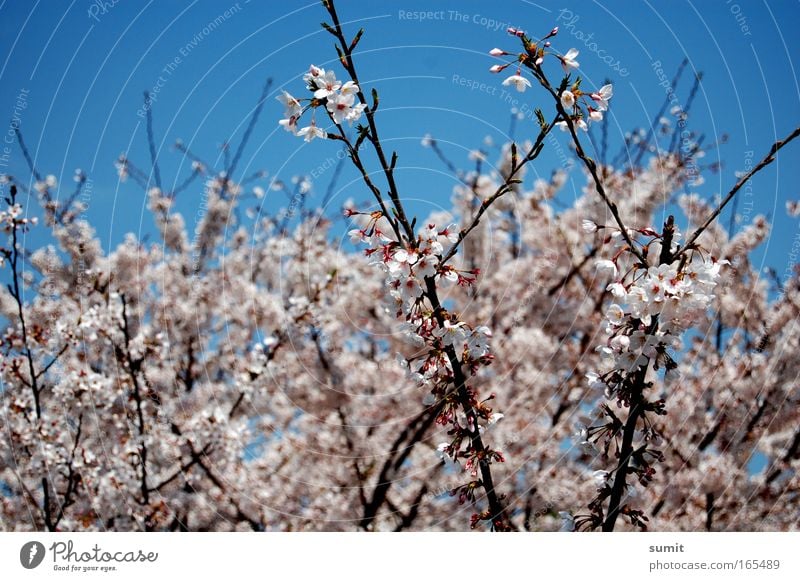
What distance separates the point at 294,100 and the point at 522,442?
426 centimetres

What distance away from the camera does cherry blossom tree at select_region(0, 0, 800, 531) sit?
4.13 metres

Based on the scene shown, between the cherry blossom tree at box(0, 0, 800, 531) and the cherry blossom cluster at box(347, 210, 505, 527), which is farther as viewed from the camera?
the cherry blossom tree at box(0, 0, 800, 531)

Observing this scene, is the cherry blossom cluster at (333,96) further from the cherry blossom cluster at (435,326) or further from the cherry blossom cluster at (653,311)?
the cherry blossom cluster at (653,311)

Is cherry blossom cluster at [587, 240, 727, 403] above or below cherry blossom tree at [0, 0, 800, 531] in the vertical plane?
below

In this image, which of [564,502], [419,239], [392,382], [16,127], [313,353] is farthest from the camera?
[392,382]

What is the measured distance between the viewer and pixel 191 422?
170 inches

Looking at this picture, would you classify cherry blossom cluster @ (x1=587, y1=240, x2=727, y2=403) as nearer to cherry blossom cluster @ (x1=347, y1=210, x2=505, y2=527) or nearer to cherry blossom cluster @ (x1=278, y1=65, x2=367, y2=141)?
cherry blossom cluster @ (x1=347, y1=210, x2=505, y2=527)

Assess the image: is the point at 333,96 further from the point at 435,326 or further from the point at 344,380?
the point at 344,380

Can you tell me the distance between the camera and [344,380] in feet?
18.6

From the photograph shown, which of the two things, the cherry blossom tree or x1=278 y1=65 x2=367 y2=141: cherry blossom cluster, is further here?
the cherry blossom tree

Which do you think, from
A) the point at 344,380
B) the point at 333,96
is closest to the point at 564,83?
the point at 333,96

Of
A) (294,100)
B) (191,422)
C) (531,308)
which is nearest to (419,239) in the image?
(294,100)
